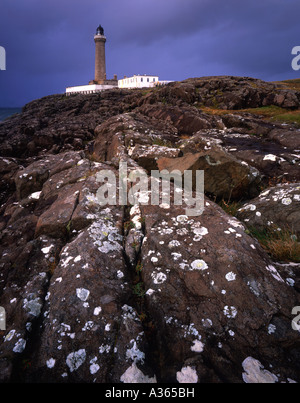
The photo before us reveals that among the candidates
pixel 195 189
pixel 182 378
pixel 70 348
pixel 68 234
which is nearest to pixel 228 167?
pixel 195 189

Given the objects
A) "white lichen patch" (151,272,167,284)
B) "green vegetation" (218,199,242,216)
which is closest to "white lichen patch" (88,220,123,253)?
"white lichen patch" (151,272,167,284)

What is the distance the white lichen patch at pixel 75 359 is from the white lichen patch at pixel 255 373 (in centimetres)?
197

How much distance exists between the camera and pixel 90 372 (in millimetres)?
2582

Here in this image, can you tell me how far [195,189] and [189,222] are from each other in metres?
2.09

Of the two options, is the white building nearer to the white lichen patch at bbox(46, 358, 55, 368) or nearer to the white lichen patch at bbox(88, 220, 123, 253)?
the white lichen patch at bbox(88, 220, 123, 253)

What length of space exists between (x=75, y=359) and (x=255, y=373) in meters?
2.19

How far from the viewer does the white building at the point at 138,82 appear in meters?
115

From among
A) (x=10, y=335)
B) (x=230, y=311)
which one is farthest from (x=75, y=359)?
(x=230, y=311)

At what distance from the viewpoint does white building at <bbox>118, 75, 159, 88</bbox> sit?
4528 inches

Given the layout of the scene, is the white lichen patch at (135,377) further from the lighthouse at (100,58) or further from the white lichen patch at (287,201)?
the lighthouse at (100,58)

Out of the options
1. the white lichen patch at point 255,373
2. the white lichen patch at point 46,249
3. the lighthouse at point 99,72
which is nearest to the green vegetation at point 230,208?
the white lichen patch at point 255,373

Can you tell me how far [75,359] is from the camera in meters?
2.66

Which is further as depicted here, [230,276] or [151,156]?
[151,156]

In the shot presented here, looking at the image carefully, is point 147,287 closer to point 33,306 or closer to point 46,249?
point 33,306
